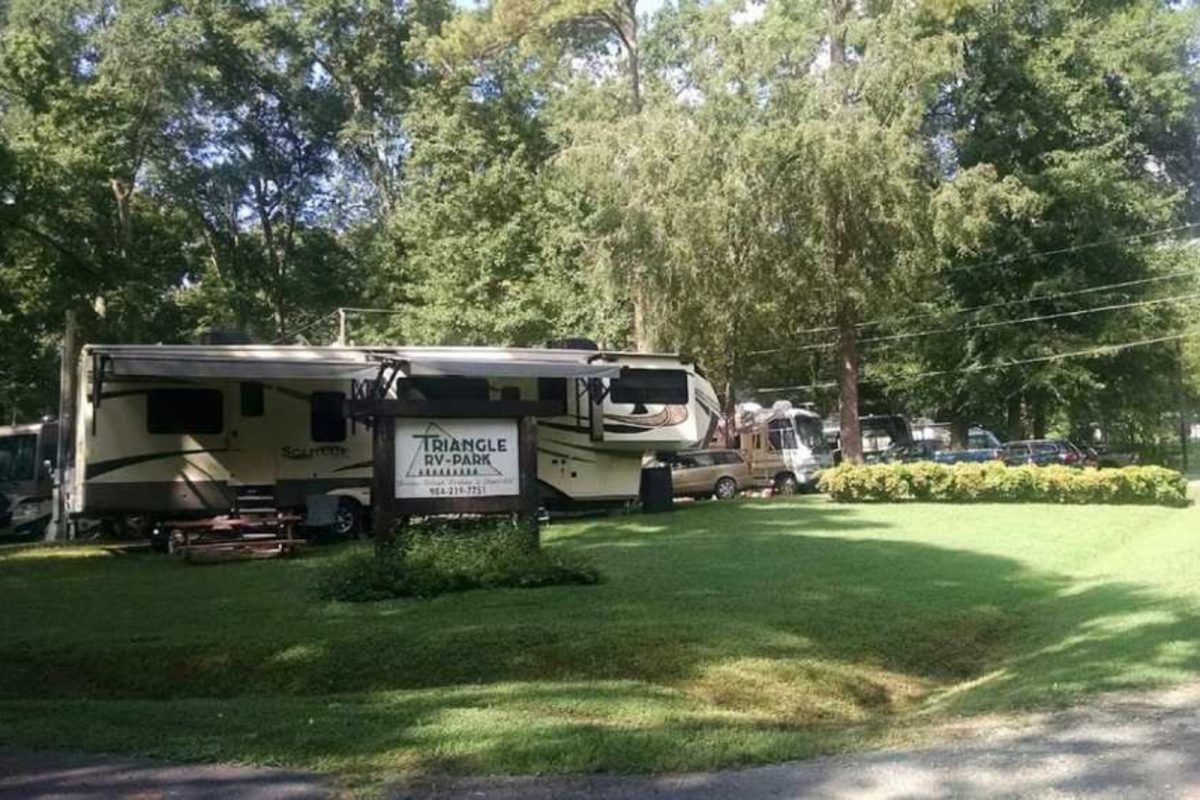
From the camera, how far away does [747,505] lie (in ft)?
80.2

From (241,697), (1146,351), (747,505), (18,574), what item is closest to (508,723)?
(241,697)

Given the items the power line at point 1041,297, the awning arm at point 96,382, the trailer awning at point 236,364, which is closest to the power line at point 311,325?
the power line at point 1041,297

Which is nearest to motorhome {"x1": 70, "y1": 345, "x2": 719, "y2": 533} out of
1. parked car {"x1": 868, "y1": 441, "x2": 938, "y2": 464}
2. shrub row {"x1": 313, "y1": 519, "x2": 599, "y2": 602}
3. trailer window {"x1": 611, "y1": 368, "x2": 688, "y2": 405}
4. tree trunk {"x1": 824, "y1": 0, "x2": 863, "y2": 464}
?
trailer window {"x1": 611, "y1": 368, "x2": 688, "y2": 405}

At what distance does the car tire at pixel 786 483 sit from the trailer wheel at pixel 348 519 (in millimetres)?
16572

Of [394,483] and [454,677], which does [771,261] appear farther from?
[454,677]

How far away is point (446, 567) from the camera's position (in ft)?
38.8

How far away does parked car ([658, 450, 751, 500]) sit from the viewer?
1162 inches

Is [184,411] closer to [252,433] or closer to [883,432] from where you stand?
[252,433]

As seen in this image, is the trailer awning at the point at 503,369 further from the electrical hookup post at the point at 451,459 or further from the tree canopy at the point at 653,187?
the tree canopy at the point at 653,187

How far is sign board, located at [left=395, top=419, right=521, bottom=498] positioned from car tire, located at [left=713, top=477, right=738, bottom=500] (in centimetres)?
1798

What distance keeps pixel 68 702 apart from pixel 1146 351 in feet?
139

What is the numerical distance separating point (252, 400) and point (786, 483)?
735 inches

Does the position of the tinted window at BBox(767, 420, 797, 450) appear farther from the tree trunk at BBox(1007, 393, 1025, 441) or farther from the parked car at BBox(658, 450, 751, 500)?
the tree trunk at BBox(1007, 393, 1025, 441)

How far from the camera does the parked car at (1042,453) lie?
3503 cm
